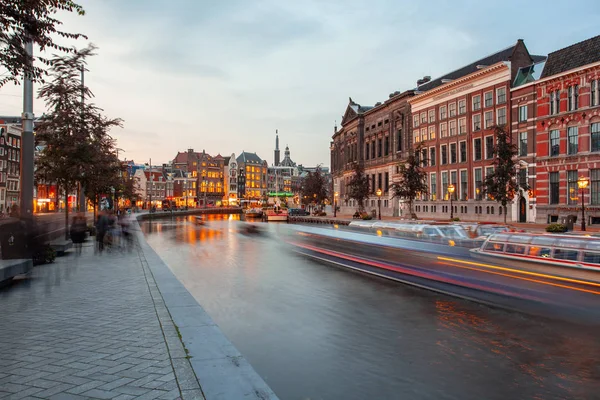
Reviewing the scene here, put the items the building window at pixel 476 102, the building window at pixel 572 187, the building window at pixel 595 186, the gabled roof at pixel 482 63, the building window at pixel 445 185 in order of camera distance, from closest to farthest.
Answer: the building window at pixel 595 186, the building window at pixel 572 187, the gabled roof at pixel 482 63, the building window at pixel 476 102, the building window at pixel 445 185

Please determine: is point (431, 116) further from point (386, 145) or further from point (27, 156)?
point (27, 156)

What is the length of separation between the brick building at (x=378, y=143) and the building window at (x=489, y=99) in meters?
17.0

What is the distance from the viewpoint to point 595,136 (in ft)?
127

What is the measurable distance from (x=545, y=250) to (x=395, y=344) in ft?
26.6

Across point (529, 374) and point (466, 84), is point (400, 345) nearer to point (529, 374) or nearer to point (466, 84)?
point (529, 374)

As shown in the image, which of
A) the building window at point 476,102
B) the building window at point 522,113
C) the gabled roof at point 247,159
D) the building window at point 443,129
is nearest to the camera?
the building window at point 522,113

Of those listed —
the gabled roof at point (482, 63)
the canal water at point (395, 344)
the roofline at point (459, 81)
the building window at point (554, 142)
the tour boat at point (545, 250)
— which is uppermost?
the gabled roof at point (482, 63)

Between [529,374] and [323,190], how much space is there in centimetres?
8435

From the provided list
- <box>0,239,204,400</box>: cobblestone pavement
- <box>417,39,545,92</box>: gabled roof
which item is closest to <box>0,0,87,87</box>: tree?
<box>0,239,204,400</box>: cobblestone pavement

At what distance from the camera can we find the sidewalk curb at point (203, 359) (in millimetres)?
A: 5078

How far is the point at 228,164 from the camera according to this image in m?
186

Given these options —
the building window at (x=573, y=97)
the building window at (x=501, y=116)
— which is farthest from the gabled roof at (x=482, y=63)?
the building window at (x=573, y=97)

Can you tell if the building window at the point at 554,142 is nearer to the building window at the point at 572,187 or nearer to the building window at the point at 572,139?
the building window at the point at 572,139

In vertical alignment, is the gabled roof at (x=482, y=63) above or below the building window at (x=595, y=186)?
above
